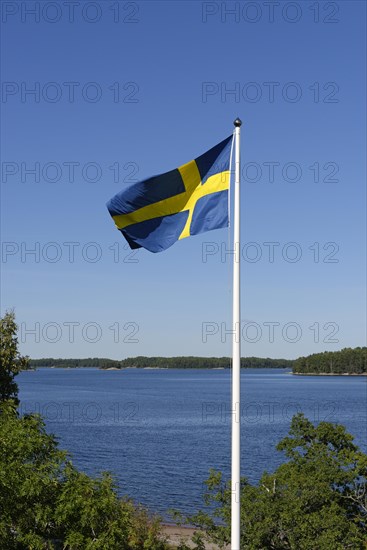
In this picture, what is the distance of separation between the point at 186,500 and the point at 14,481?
83.0ft

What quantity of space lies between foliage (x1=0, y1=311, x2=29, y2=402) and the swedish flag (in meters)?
23.6

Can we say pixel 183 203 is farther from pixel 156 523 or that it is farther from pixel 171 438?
pixel 171 438

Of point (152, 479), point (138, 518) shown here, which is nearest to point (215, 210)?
point (138, 518)

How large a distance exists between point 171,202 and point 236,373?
10.9ft

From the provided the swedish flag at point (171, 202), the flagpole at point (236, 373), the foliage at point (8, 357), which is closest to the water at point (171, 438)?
the foliage at point (8, 357)

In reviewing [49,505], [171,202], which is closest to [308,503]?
[49,505]

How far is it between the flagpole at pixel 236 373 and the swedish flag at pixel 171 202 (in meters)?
0.37

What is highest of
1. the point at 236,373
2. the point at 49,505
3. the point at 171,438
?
the point at 236,373

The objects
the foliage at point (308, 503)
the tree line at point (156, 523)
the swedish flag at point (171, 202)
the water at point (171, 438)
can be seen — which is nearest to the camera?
the swedish flag at point (171, 202)

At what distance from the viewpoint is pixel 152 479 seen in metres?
47.4

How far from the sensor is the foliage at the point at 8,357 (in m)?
34.2

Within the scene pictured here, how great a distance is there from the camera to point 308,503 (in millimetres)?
21031

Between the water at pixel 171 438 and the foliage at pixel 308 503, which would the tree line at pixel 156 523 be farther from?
the water at pixel 171 438

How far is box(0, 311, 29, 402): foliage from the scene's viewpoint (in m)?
34.2
